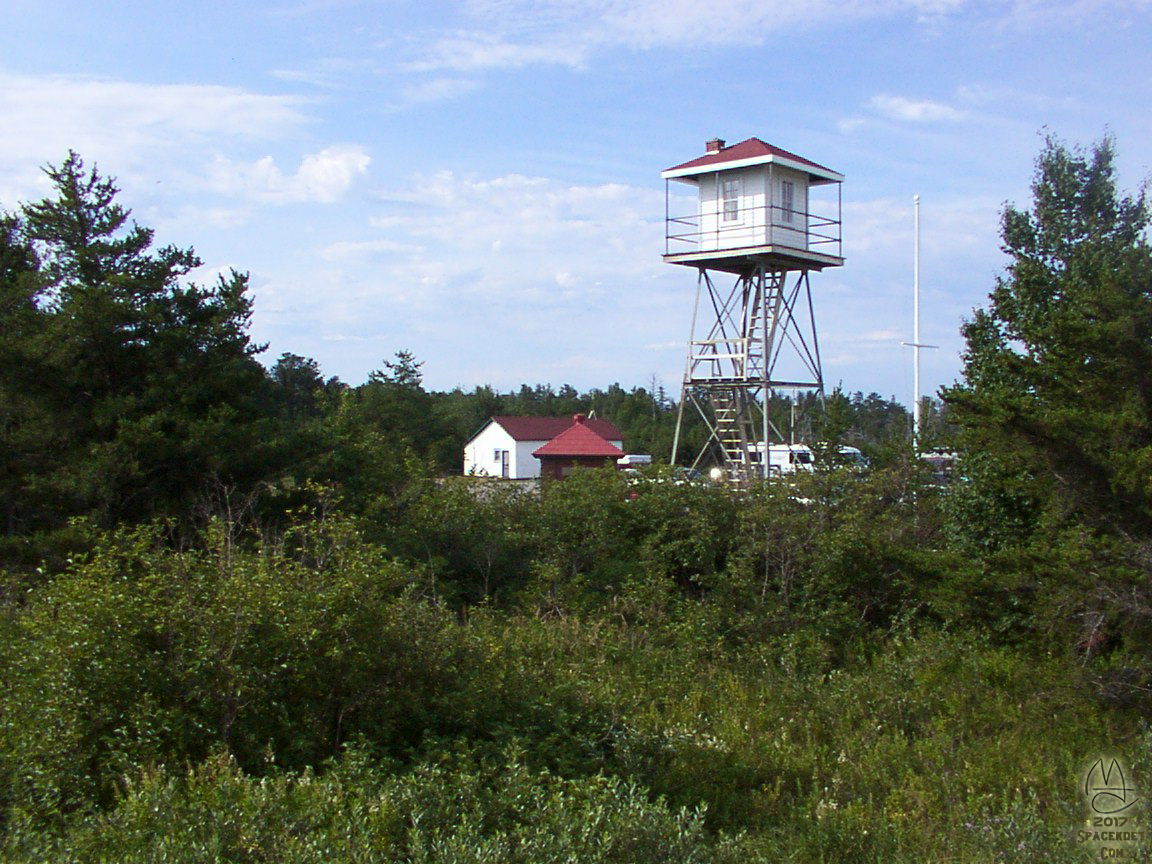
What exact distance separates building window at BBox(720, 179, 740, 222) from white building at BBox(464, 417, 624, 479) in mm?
32481

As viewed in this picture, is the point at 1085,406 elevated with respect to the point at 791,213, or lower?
lower

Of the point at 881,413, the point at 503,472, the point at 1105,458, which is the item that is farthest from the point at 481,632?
the point at 881,413

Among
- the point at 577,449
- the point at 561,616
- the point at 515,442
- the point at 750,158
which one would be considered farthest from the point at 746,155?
the point at 515,442

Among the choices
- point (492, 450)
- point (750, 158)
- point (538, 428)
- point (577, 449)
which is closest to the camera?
point (750, 158)

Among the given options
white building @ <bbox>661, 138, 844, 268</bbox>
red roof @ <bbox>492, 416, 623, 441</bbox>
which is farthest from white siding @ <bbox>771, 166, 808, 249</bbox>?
red roof @ <bbox>492, 416, 623, 441</bbox>

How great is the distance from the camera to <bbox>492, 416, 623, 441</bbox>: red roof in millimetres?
59375

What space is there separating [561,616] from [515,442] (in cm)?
4495

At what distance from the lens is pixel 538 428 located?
60250 millimetres

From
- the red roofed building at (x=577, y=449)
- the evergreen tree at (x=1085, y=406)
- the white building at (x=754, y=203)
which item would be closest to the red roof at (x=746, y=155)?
the white building at (x=754, y=203)

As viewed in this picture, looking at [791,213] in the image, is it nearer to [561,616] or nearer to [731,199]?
[731,199]

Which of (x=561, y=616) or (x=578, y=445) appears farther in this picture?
(x=578, y=445)

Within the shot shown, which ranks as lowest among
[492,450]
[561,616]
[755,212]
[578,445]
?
[561,616]

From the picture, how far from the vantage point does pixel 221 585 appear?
734 centimetres

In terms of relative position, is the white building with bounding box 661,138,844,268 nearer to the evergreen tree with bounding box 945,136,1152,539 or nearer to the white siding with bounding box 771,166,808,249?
the white siding with bounding box 771,166,808,249
